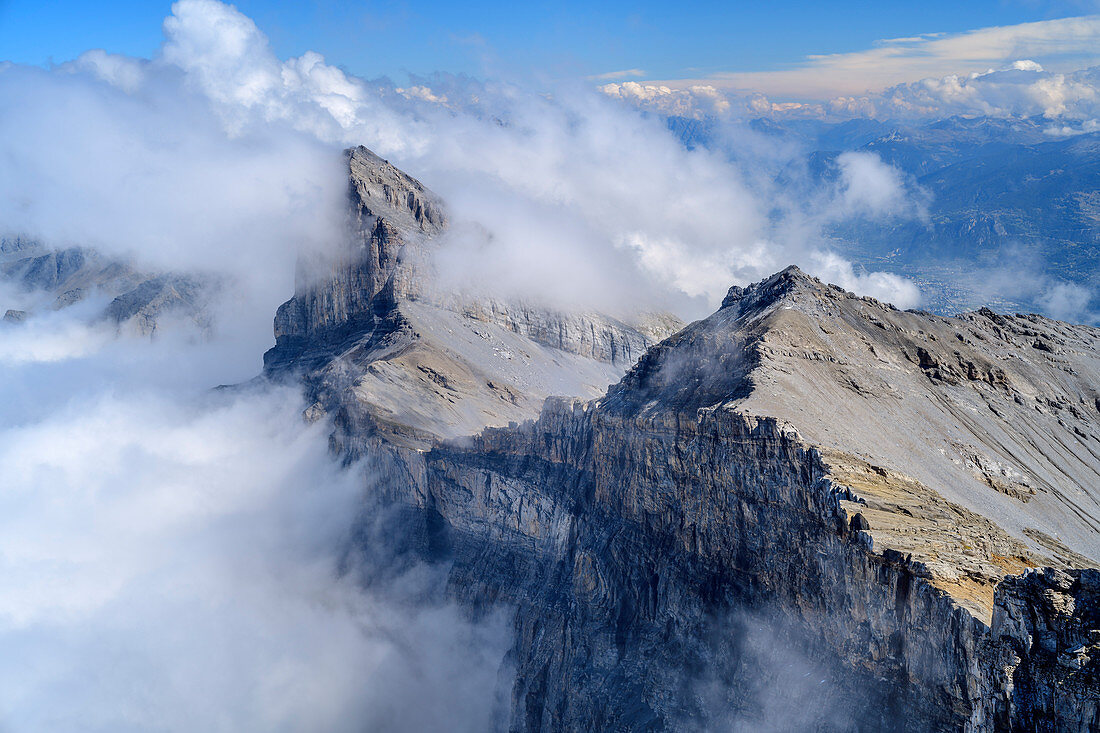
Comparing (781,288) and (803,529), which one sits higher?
(781,288)

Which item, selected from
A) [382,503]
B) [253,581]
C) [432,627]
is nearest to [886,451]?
[432,627]

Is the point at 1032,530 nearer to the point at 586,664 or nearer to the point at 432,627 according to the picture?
the point at 586,664

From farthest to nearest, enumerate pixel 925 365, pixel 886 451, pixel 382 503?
pixel 382 503, pixel 925 365, pixel 886 451

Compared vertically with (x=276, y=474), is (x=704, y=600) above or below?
above

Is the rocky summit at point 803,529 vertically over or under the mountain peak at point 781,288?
under

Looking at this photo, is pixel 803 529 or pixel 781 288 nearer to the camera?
pixel 803 529

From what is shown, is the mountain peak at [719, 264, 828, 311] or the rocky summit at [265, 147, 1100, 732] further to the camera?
the mountain peak at [719, 264, 828, 311]

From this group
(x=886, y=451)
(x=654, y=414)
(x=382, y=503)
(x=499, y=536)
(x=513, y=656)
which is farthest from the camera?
(x=382, y=503)

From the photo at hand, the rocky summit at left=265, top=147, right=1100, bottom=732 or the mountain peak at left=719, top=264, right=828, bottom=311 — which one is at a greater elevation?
the mountain peak at left=719, top=264, right=828, bottom=311
